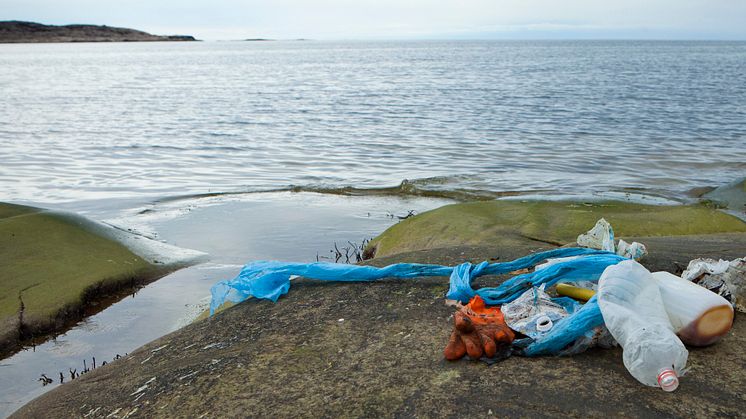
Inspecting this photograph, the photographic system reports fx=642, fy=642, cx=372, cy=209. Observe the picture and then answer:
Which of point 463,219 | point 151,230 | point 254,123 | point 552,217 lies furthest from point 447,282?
point 254,123

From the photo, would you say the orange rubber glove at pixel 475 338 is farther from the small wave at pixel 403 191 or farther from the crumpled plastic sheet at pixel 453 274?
the small wave at pixel 403 191

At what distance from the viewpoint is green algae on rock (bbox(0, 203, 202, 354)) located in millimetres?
5555

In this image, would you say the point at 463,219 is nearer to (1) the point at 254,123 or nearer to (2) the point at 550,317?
(2) the point at 550,317

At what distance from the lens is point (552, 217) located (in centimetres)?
781

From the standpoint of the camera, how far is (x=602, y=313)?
325 centimetres

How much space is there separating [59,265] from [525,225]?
5039 millimetres

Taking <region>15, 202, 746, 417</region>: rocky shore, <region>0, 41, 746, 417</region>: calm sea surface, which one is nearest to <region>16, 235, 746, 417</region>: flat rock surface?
<region>15, 202, 746, 417</region>: rocky shore

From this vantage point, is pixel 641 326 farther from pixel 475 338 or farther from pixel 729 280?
pixel 729 280

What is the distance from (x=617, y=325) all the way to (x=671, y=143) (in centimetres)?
1547

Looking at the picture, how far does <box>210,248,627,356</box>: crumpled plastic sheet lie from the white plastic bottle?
23.2 inches

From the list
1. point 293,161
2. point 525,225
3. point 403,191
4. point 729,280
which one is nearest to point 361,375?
point 729,280

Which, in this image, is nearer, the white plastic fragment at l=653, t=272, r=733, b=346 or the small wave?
the white plastic fragment at l=653, t=272, r=733, b=346

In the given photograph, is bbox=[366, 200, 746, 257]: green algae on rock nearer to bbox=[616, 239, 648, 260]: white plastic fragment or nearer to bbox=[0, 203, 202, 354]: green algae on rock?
bbox=[616, 239, 648, 260]: white plastic fragment

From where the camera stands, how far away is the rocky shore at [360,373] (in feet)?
9.85
